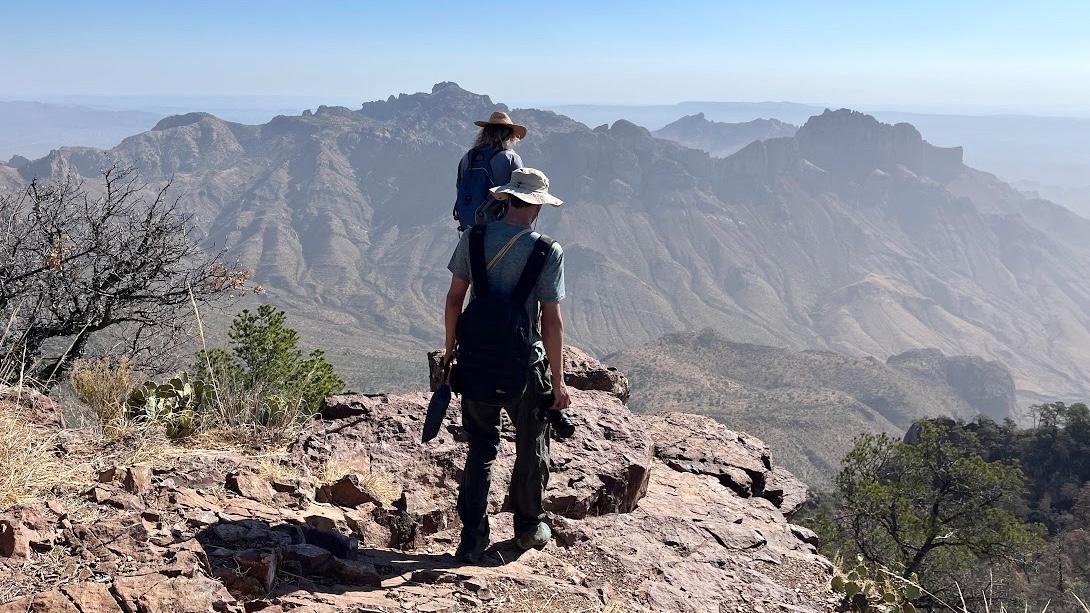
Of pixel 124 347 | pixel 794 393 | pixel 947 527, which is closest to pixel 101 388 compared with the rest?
pixel 124 347

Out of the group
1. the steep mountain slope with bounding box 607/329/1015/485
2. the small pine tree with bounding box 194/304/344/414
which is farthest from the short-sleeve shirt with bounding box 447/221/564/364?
the steep mountain slope with bounding box 607/329/1015/485

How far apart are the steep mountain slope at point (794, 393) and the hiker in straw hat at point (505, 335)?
65.3 meters

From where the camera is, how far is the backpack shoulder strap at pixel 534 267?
4117mm

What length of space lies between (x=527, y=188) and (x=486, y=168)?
4.29ft

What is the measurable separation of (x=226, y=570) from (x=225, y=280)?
949 cm

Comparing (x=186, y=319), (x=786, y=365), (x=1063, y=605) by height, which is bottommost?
(x=786, y=365)

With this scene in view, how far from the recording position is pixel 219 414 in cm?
581

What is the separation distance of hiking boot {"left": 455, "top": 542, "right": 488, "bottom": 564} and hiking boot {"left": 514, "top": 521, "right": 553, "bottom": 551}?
0.31m

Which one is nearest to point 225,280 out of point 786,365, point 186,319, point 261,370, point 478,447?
point 186,319

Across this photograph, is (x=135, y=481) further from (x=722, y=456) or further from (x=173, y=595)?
(x=722, y=456)

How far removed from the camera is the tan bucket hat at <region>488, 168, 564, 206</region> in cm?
422

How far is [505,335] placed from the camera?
4.12m

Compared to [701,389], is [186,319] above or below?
above

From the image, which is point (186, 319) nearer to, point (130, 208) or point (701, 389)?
point (130, 208)
